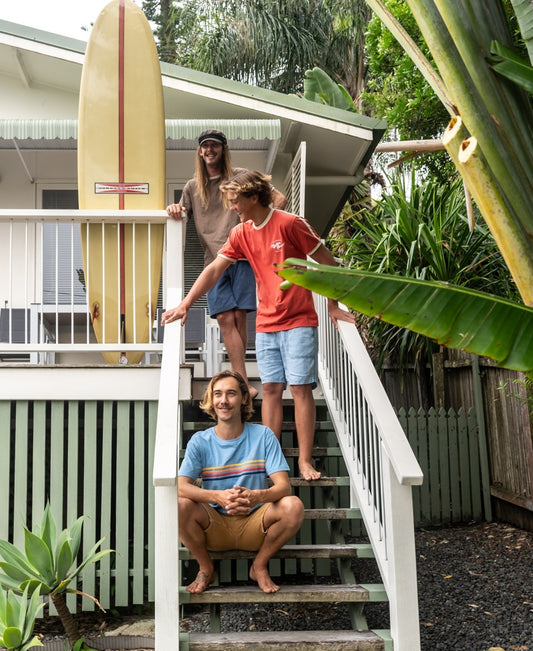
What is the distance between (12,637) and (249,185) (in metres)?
2.62

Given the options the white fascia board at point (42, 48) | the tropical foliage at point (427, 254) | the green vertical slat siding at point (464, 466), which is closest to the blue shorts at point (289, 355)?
the green vertical slat siding at point (464, 466)

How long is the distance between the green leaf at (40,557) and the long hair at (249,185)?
2.14m

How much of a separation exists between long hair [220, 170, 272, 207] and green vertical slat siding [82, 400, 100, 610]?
1773mm

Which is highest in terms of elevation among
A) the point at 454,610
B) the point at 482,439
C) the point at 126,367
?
the point at 126,367

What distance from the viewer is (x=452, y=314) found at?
256cm

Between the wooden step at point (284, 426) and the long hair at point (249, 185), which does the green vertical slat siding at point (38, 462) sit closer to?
the wooden step at point (284, 426)

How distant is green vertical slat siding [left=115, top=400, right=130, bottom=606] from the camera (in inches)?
184

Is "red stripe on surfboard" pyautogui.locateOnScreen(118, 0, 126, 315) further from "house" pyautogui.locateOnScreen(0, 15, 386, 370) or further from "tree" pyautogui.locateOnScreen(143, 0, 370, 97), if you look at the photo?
"tree" pyautogui.locateOnScreen(143, 0, 370, 97)

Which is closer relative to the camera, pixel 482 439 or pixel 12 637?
pixel 12 637

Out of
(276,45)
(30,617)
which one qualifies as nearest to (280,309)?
(30,617)

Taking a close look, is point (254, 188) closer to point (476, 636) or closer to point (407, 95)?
point (476, 636)

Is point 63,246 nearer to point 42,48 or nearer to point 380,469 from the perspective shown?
point 42,48

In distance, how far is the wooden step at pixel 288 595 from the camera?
145 inches

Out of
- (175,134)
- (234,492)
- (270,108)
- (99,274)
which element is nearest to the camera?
(234,492)
